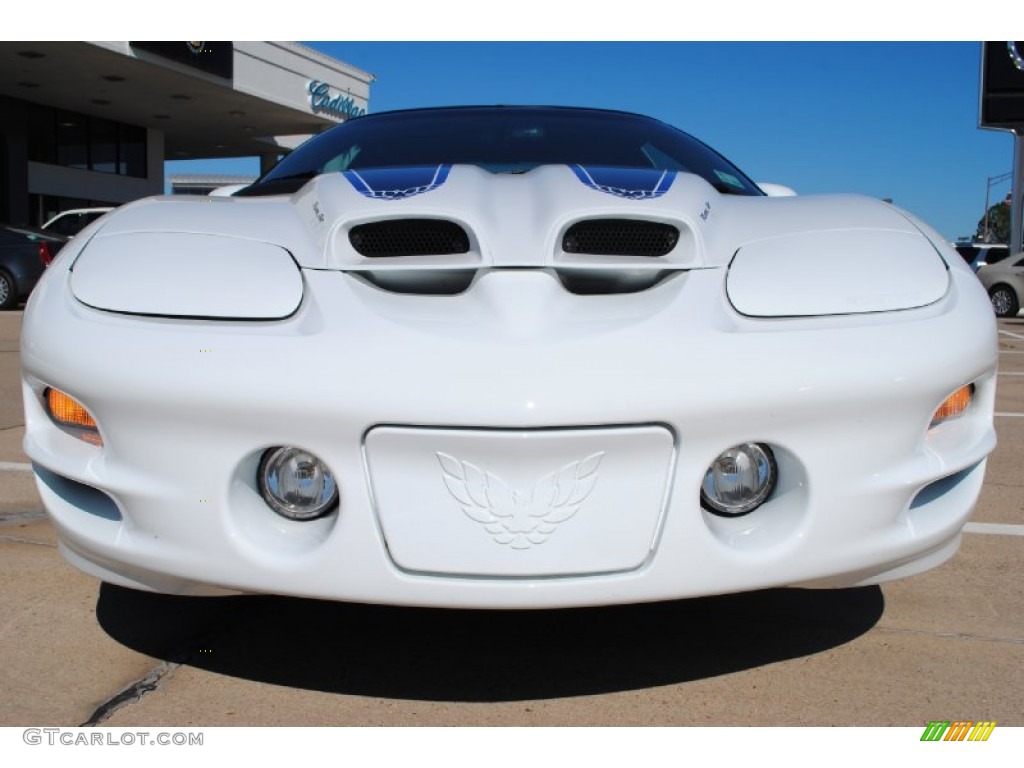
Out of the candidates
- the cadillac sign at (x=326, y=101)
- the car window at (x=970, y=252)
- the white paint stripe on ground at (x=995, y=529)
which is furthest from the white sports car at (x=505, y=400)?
the cadillac sign at (x=326, y=101)

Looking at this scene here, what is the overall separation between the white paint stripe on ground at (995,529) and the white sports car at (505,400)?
1072mm

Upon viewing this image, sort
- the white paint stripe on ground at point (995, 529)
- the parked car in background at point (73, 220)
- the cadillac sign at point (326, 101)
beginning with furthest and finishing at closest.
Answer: the cadillac sign at point (326, 101) → the parked car in background at point (73, 220) → the white paint stripe on ground at point (995, 529)

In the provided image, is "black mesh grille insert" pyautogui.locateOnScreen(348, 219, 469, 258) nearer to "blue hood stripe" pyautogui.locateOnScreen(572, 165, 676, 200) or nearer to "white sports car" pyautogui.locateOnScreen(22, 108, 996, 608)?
"white sports car" pyautogui.locateOnScreen(22, 108, 996, 608)

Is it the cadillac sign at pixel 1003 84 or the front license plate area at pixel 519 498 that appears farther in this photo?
the cadillac sign at pixel 1003 84

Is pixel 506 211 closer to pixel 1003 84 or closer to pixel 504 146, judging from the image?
pixel 504 146

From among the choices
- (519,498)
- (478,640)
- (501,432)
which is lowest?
(478,640)

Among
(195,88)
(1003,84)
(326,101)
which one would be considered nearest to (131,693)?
(195,88)

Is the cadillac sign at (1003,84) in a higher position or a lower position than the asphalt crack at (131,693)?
higher

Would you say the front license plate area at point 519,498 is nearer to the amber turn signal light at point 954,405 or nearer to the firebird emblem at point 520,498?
the firebird emblem at point 520,498

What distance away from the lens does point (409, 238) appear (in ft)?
5.63

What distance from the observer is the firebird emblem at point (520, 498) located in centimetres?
146

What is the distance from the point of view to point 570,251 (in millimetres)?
1708

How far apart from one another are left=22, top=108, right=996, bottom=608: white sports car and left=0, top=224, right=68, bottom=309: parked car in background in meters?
11.0
